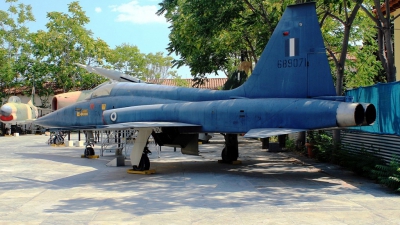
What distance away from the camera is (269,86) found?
11.7 meters

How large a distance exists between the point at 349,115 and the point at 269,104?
2.17 metres

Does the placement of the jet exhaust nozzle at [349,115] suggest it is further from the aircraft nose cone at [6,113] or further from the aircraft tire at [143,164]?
the aircraft nose cone at [6,113]

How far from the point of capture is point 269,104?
1116 cm

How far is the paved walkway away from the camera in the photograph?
7281mm

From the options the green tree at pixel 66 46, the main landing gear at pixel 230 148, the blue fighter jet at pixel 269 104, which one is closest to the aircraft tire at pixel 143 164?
the blue fighter jet at pixel 269 104

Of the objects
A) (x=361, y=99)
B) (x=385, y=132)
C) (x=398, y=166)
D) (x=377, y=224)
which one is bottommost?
(x=377, y=224)

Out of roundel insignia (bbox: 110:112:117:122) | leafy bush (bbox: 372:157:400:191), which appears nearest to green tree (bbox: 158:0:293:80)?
roundel insignia (bbox: 110:112:117:122)

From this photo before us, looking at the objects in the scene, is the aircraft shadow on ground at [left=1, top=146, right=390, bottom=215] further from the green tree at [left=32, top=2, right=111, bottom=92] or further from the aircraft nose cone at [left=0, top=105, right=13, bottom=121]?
the green tree at [left=32, top=2, right=111, bottom=92]

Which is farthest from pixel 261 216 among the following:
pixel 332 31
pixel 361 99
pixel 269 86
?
pixel 332 31

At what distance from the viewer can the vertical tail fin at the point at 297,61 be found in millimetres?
10883

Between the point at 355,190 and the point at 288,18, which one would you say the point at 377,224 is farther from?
the point at 288,18

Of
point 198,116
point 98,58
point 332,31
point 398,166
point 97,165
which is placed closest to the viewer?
point 398,166

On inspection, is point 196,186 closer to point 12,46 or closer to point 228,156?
point 228,156

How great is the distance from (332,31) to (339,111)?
53.1ft
